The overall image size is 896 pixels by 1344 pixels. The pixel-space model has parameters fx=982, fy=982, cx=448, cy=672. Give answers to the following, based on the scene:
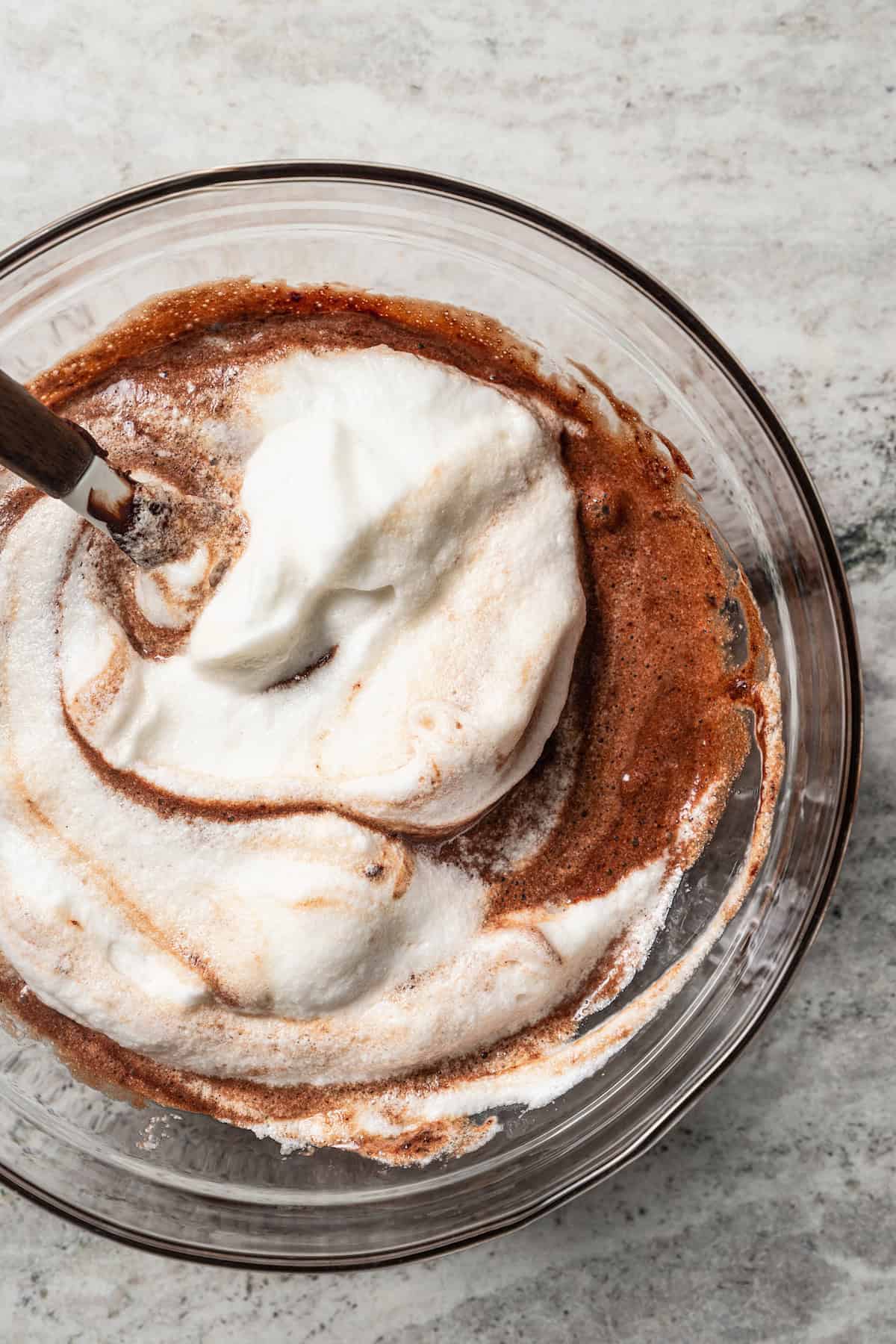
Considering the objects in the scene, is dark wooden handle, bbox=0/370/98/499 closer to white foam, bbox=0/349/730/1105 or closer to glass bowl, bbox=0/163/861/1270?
white foam, bbox=0/349/730/1105

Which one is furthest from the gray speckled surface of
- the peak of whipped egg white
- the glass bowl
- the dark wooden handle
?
the dark wooden handle

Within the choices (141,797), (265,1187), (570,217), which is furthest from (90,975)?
(570,217)

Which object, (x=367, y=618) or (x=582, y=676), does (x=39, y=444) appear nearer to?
(x=367, y=618)

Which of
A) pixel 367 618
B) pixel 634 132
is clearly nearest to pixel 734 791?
pixel 367 618

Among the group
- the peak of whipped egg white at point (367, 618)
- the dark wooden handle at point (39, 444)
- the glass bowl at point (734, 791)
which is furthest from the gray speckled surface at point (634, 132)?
the dark wooden handle at point (39, 444)

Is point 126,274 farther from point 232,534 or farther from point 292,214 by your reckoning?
point 232,534

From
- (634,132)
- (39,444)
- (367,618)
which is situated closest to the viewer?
(39,444)

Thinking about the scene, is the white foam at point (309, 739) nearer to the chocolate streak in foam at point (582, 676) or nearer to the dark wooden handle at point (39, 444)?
the chocolate streak in foam at point (582, 676)
